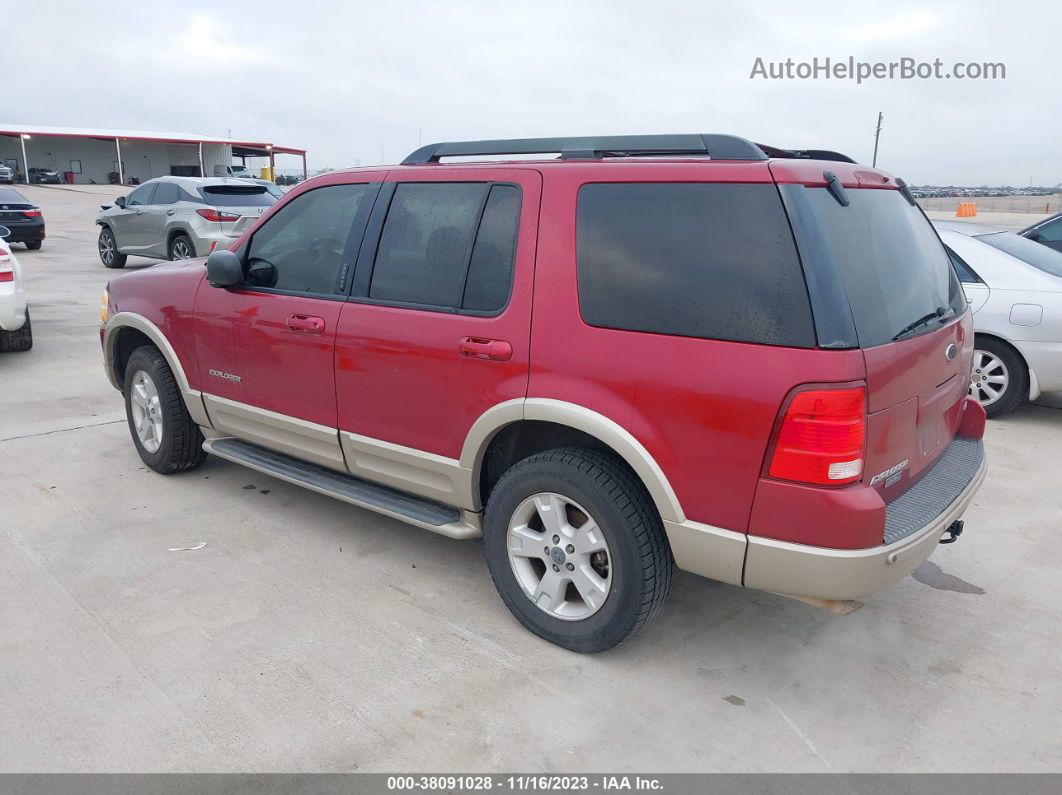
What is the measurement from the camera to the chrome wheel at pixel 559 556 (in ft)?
10.2

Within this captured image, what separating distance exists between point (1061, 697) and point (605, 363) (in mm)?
2072

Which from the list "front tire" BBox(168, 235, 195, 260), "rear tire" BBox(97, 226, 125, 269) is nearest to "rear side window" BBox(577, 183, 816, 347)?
"front tire" BBox(168, 235, 195, 260)

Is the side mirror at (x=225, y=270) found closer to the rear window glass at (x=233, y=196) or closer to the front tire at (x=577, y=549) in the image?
the front tire at (x=577, y=549)

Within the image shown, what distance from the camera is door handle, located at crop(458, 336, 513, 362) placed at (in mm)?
3187

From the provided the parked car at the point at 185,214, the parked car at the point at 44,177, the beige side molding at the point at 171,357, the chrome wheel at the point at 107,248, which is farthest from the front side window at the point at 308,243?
the parked car at the point at 44,177

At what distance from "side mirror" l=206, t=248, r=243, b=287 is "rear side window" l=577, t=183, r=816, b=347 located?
6.51 feet

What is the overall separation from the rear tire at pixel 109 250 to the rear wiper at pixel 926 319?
15.2m

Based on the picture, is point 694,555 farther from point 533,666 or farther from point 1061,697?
point 1061,697

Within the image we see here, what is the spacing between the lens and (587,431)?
2963mm

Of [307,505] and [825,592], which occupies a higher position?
[825,592]

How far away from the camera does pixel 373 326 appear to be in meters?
3.63

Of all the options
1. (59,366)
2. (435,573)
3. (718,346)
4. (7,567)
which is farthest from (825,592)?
(59,366)

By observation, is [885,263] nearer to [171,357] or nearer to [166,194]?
[171,357]

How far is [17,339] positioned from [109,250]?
825cm
